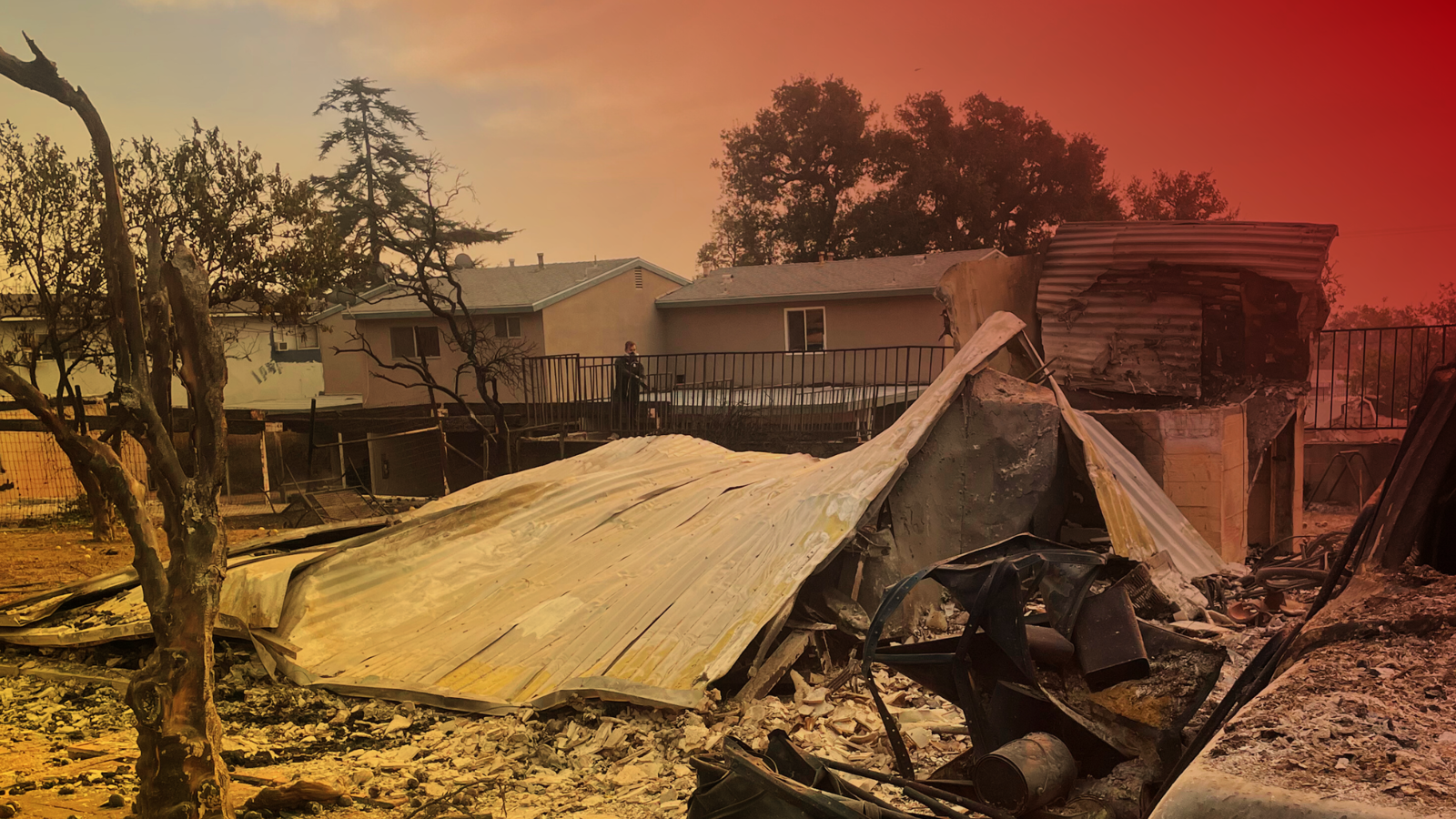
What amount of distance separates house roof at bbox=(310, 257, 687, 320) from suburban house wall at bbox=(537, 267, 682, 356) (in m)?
0.27

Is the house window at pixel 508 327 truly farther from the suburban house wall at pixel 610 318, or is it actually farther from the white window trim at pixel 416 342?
the white window trim at pixel 416 342

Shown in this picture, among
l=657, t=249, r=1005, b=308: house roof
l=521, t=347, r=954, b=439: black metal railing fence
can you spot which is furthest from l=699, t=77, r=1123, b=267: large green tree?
l=521, t=347, r=954, b=439: black metal railing fence

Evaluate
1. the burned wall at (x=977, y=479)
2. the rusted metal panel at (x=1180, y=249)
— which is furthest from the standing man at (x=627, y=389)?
the burned wall at (x=977, y=479)

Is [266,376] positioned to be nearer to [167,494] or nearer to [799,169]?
[799,169]

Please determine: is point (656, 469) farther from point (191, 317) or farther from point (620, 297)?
point (620, 297)

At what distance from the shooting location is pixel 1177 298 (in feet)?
30.0

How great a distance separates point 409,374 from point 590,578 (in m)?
16.8

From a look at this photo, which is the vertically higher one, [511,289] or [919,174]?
[919,174]

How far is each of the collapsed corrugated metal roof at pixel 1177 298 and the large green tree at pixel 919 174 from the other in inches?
797

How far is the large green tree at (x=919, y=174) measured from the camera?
2972 centimetres

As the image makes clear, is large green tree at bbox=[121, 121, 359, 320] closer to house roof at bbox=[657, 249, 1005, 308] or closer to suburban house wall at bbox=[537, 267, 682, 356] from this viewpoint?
suburban house wall at bbox=[537, 267, 682, 356]

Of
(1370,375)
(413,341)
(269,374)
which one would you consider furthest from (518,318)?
(1370,375)

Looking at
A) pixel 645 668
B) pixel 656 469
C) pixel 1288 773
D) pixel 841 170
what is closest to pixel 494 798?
pixel 645 668

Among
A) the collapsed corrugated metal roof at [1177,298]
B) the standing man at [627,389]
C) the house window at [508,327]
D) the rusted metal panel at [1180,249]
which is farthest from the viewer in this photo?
the house window at [508,327]
